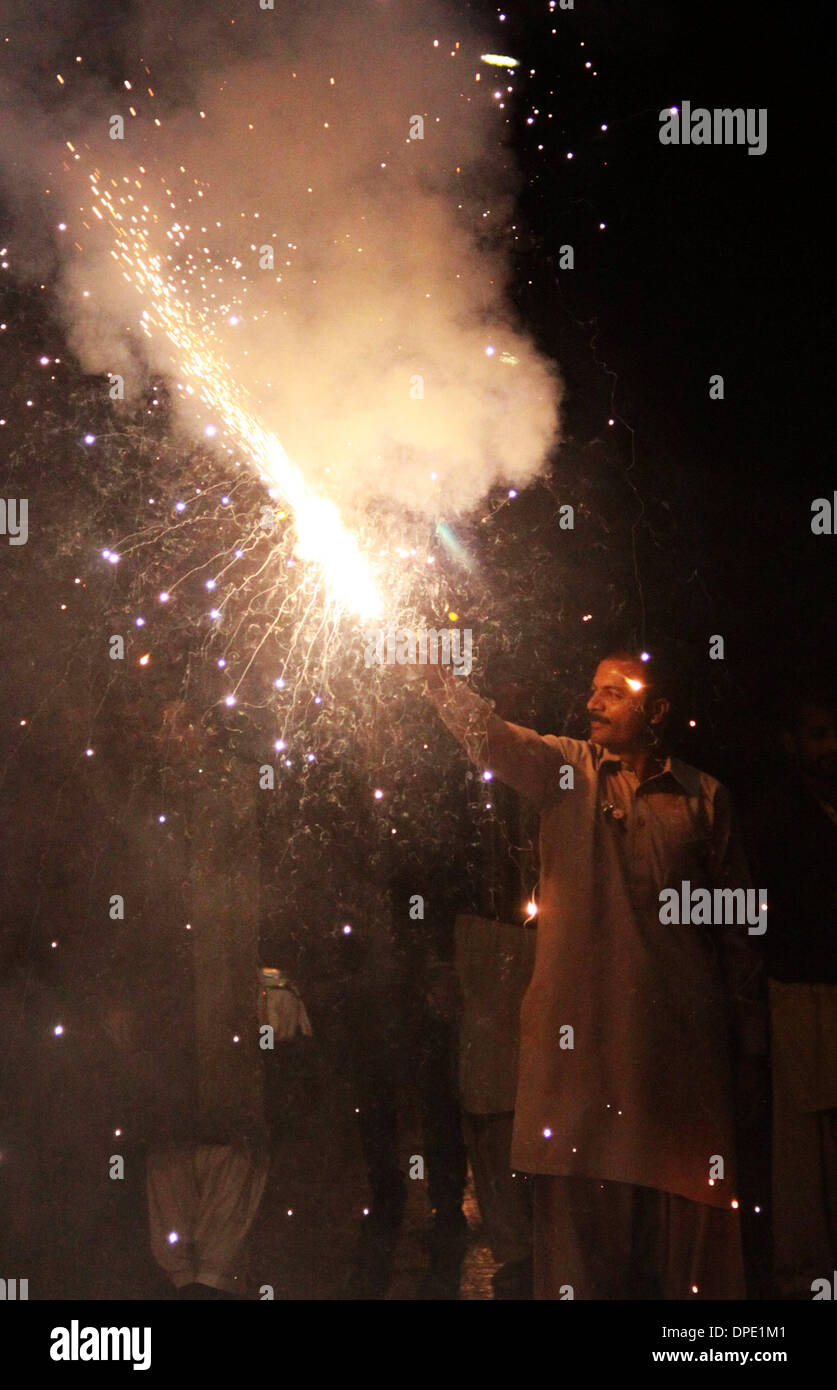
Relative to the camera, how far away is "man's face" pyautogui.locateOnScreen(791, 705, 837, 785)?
184 cm

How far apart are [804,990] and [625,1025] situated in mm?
327

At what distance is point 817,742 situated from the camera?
72.8 inches

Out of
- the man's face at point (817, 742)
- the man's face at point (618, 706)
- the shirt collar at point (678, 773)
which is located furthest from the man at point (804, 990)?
the man's face at point (618, 706)

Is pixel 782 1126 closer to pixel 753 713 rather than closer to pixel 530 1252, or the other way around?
pixel 530 1252

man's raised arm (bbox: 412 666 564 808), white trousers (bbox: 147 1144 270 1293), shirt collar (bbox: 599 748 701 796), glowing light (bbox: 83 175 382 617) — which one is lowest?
white trousers (bbox: 147 1144 270 1293)

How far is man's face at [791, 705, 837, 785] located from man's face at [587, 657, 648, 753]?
28 cm

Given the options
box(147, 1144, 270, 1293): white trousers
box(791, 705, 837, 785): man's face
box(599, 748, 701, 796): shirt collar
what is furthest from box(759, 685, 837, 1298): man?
box(147, 1144, 270, 1293): white trousers

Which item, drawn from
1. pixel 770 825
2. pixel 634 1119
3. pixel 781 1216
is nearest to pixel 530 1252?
pixel 634 1119

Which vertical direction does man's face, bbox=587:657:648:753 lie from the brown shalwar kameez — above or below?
above

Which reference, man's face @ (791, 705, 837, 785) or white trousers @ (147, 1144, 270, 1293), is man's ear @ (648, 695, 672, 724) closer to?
man's face @ (791, 705, 837, 785)

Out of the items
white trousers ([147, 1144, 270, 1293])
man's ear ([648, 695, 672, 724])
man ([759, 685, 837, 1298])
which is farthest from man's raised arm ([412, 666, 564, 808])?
white trousers ([147, 1144, 270, 1293])

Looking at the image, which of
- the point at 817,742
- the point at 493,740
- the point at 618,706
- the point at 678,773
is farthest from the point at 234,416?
the point at 817,742

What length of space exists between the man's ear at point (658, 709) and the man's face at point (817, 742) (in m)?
0.23

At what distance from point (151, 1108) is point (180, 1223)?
21 centimetres
